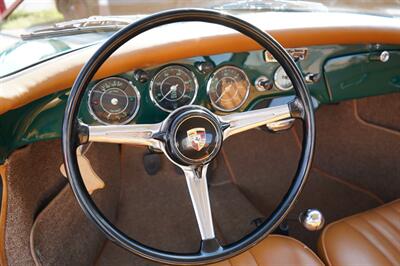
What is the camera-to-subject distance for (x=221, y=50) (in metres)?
1.32

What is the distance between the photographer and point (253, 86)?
4.74 feet

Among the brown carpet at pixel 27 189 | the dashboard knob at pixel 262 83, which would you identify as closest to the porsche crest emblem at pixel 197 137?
the dashboard knob at pixel 262 83

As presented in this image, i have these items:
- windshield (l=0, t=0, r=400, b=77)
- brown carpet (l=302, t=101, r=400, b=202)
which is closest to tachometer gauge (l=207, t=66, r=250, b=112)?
windshield (l=0, t=0, r=400, b=77)

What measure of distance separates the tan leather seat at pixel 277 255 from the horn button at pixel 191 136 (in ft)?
1.24

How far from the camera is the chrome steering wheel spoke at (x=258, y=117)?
1.22 m

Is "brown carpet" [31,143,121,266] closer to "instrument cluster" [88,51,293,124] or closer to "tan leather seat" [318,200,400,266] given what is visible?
"instrument cluster" [88,51,293,124]

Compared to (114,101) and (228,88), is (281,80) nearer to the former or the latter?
(228,88)

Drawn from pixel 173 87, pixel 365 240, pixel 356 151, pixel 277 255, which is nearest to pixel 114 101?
pixel 173 87

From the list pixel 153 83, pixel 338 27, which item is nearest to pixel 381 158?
pixel 338 27

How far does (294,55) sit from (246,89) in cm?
20

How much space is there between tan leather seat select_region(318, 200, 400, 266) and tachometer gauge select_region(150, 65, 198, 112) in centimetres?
63

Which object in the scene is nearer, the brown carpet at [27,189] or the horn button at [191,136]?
the horn button at [191,136]

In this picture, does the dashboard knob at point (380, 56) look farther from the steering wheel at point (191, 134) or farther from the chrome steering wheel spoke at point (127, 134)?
the chrome steering wheel spoke at point (127, 134)

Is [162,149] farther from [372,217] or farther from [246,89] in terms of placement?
[372,217]
